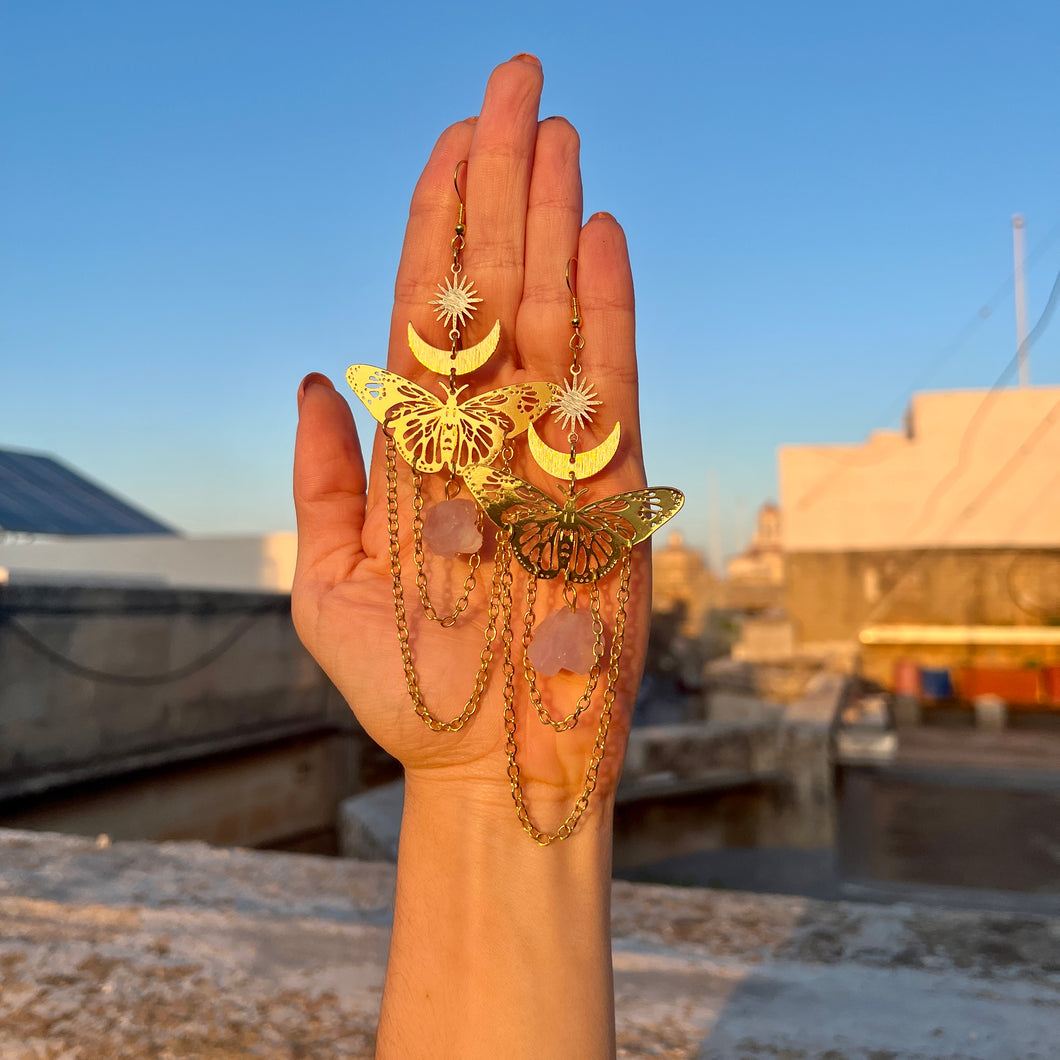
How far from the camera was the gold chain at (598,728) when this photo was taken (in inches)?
64.3

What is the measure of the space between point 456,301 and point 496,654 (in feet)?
2.52

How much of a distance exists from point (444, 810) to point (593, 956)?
1.26 feet

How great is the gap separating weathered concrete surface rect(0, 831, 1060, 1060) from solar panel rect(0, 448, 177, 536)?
7.53 m

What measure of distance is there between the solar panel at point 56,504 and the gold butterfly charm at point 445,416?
865cm

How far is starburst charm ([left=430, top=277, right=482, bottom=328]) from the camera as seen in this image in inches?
73.5

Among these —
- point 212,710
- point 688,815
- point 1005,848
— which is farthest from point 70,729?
point 1005,848

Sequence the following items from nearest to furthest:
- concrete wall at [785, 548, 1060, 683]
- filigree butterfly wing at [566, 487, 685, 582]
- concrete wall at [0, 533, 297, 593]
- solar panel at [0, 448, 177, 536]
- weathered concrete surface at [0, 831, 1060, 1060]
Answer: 1. filigree butterfly wing at [566, 487, 685, 582]
2. weathered concrete surface at [0, 831, 1060, 1060]
3. solar panel at [0, 448, 177, 536]
4. concrete wall at [0, 533, 297, 593]
5. concrete wall at [785, 548, 1060, 683]

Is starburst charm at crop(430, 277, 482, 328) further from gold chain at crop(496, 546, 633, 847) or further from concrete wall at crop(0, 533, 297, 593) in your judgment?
concrete wall at crop(0, 533, 297, 593)

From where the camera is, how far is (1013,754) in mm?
14156

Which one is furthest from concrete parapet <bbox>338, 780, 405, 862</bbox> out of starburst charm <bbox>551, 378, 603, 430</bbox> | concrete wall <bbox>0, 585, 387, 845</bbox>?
starburst charm <bbox>551, 378, 603, 430</bbox>

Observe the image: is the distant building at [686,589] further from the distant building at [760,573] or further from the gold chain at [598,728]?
the gold chain at [598,728]

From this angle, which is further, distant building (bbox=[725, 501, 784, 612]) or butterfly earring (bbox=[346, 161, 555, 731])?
distant building (bbox=[725, 501, 784, 612])

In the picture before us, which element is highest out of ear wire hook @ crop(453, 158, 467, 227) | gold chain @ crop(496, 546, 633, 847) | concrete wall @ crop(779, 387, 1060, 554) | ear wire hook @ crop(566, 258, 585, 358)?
concrete wall @ crop(779, 387, 1060, 554)

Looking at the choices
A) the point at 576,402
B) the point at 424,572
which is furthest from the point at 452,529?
the point at 576,402
